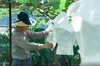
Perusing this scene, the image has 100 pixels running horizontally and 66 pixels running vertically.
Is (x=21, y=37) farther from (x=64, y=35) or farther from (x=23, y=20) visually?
(x=64, y=35)

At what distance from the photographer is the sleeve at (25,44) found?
349 cm

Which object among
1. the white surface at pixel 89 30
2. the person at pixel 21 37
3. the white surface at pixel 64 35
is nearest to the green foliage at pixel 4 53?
the person at pixel 21 37

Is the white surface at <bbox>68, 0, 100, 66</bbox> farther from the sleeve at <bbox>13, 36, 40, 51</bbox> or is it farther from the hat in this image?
the hat

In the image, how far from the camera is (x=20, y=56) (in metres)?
3.88

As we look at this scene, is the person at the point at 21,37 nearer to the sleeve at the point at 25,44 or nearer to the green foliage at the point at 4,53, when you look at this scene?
the sleeve at the point at 25,44

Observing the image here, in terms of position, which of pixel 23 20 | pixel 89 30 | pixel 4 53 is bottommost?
pixel 4 53

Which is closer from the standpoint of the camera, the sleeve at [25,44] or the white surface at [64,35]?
the white surface at [64,35]

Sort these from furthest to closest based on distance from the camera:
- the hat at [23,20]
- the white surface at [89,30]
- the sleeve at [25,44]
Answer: the hat at [23,20] → the sleeve at [25,44] → the white surface at [89,30]

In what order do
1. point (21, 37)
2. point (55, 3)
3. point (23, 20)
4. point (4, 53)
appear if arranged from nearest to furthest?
point (55, 3) → point (21, 37) → point (23, 20) → point (4, 53)

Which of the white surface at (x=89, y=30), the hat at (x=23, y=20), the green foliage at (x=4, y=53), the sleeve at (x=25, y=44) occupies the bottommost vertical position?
the green foliage at (x=4, y=53)

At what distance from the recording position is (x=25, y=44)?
3535mm

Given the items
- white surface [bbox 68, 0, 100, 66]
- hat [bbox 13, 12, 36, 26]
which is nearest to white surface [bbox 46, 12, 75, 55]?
white surface [bbox 68, 0, 100, 66]

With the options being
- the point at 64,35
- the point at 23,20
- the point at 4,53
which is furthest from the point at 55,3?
the point at 4,53

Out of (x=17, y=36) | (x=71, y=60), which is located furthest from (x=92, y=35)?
(x=71, y=60)
